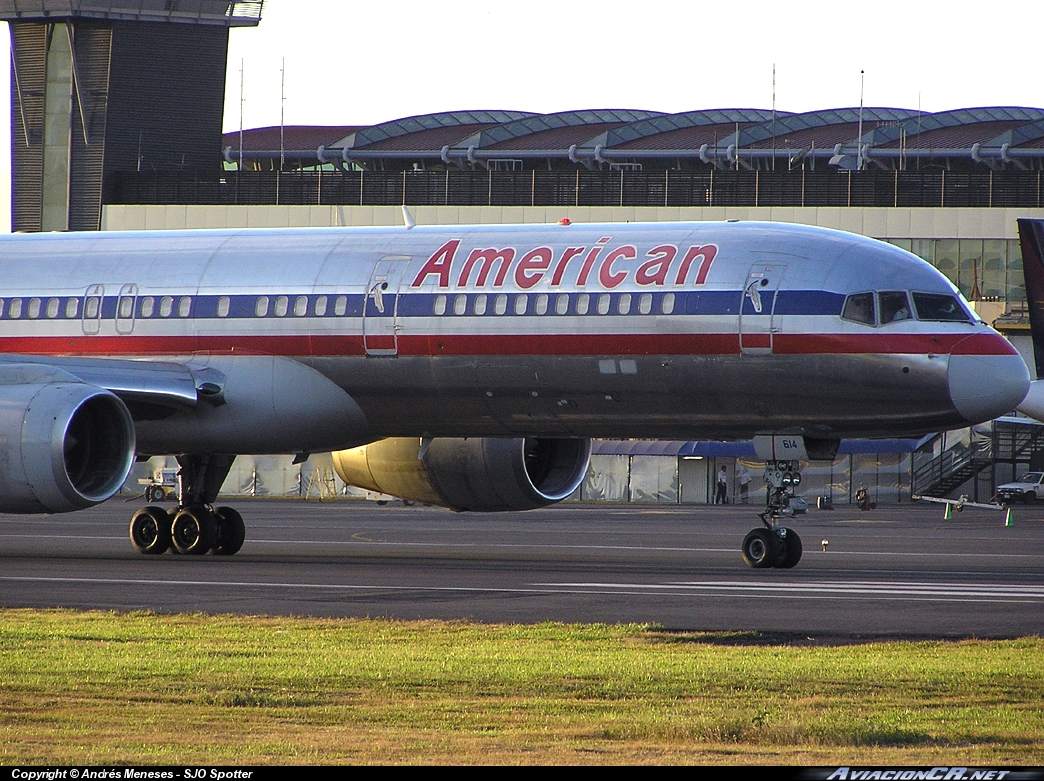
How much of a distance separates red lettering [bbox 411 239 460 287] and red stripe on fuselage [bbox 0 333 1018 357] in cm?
91

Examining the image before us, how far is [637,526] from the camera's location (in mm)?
43125

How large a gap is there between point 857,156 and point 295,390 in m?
62.0

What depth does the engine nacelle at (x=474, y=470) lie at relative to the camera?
26781mm

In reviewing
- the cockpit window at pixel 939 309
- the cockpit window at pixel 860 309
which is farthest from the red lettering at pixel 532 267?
the cockpit window at pixel 939 309

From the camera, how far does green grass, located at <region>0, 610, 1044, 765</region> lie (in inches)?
354

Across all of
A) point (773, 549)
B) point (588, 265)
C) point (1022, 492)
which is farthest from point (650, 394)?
point (1022, 492)

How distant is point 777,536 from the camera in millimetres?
23656

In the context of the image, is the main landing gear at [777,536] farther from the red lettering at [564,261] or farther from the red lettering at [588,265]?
the red lettering at [564,261]

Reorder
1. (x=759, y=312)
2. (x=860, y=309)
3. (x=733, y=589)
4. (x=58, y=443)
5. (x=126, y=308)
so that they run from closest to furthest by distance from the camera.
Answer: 1. (x=733, y=589)
2. (x=58, y=443)
3. (x=860, y=309)
4. (x=759, y=312)
5. (x=126, y=308)

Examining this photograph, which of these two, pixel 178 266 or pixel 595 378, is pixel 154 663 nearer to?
pixel 595 378

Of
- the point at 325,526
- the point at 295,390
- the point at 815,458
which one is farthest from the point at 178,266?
the point at 325,526

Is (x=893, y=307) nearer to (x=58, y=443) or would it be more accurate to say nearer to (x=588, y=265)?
(x=588, y=265)

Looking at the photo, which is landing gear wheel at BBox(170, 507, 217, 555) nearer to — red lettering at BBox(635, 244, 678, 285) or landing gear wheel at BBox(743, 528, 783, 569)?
red lettering at BBox(635, 244, 678, 285)

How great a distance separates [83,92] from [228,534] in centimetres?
5692
